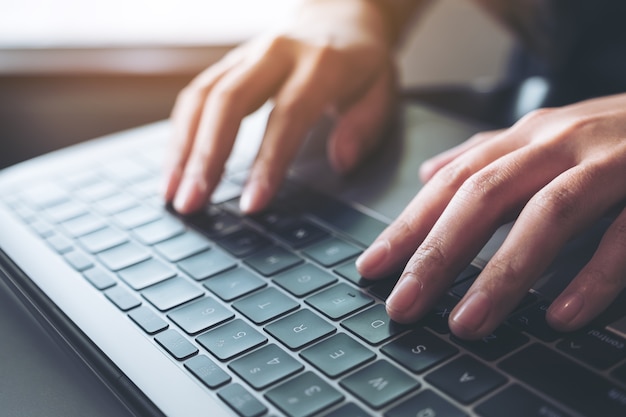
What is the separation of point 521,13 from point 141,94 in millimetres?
788

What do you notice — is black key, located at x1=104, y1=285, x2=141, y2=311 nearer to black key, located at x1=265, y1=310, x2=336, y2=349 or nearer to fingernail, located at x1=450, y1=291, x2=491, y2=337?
black key, located at x1=265, y1=310, x2=336, y2=349

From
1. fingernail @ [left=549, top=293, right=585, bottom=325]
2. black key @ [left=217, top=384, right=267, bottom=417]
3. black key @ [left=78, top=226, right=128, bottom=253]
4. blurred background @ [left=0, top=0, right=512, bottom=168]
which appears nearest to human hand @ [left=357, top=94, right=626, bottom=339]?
fingernail @ [left=549, top=293, right=585, bottom=325]

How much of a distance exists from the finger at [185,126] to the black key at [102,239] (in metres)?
0.07

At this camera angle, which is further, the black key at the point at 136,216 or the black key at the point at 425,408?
the black key at the point at 136,216

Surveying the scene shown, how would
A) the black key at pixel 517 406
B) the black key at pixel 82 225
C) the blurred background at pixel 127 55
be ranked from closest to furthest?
the black key at pixel 517 406, the black key at pixel 82 225, the blurred background at pixel 127 55

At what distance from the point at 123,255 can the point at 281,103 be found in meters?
0.23

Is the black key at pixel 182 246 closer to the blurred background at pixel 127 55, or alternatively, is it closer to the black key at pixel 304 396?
the black key at pixel 304 396

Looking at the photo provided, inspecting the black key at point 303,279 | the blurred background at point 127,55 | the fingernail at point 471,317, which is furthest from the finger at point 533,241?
the blurred background at point 127,55

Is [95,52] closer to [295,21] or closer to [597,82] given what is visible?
[295,21]

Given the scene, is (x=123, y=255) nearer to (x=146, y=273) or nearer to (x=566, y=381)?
(x=146, y=273)

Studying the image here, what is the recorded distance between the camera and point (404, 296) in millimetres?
399

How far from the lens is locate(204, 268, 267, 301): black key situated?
0.45 m

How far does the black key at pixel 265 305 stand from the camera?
43 centimetres

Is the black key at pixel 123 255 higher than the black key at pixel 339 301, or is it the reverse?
the black key at pixel 339 301
